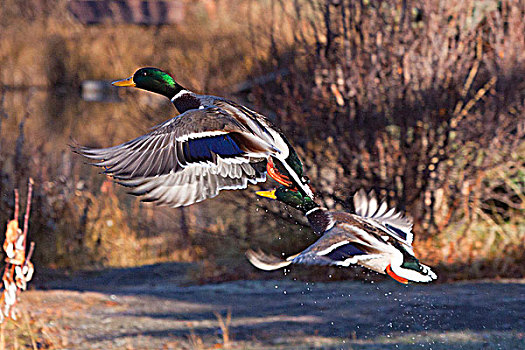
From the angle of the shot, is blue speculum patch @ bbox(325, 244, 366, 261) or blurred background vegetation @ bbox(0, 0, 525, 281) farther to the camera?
blurred background vegetation @ bbox(0, 0, 525, 281)

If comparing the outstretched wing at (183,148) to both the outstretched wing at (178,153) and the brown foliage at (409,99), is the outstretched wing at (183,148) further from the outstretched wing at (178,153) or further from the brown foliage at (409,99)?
the brown foliage at (409,99)

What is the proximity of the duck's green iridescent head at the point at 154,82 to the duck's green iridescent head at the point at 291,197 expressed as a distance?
65cm

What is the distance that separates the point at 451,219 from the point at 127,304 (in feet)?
11.8

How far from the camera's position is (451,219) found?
29.8ft

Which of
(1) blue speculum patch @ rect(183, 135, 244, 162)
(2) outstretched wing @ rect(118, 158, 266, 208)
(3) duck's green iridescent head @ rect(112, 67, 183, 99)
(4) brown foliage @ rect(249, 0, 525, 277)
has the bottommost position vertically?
(2) outstretched wing @ rect(118, 158, 266, 208)

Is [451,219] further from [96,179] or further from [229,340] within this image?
[96,179]

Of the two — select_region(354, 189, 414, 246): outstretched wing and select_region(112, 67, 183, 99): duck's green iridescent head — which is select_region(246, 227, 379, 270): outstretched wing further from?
select_region(112, 67, 183, 99): duck's green iridescent head

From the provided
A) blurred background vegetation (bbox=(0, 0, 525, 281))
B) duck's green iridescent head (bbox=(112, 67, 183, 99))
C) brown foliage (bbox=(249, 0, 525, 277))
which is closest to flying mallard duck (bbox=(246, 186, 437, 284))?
duck's green iridescent head (bbox=(112, 67, 183, 99))

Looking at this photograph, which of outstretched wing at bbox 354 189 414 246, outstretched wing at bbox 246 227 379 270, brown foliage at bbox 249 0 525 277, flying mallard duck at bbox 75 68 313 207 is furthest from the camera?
brown foliage at bbox 249 0 525 277

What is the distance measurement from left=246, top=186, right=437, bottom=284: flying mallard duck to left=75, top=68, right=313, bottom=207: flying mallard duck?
92 millimetres

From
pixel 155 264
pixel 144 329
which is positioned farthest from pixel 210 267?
pixel 144 329

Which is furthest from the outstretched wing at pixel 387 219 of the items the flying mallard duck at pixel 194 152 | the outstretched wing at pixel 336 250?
the flying mallard duck at pixel 194 152

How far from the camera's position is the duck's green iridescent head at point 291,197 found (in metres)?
3.12

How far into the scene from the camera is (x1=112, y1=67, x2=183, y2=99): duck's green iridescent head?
11.3ft
